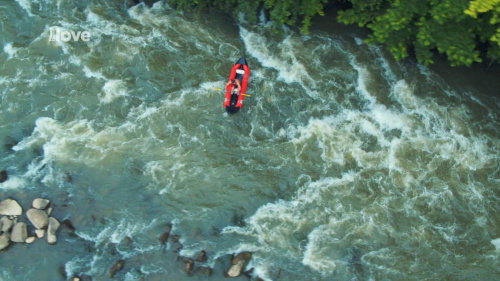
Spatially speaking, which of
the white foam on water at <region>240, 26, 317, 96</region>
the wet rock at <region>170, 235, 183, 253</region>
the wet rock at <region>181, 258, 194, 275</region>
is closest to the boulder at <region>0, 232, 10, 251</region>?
Answer: the wet rock at <region>170, 235, 183, 253</region>

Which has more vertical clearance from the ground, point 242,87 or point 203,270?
point 242,87

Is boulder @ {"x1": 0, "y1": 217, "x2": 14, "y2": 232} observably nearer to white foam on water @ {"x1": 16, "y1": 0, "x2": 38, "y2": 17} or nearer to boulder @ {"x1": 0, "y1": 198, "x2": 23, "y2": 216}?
boulder @ {"x1": 0, "y1": 198, "x2": 23, "y2": 216}

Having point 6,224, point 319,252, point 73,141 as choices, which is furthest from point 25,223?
point 319,252

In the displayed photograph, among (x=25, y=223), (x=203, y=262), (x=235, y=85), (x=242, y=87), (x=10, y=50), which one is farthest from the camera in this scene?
(x=10, y=50)

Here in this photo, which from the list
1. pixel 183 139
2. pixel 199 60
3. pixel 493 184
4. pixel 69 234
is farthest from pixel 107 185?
pixel 493 184

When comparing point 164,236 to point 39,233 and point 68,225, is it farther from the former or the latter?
point 39,233

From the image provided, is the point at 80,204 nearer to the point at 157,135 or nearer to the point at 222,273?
the point at 157,135
